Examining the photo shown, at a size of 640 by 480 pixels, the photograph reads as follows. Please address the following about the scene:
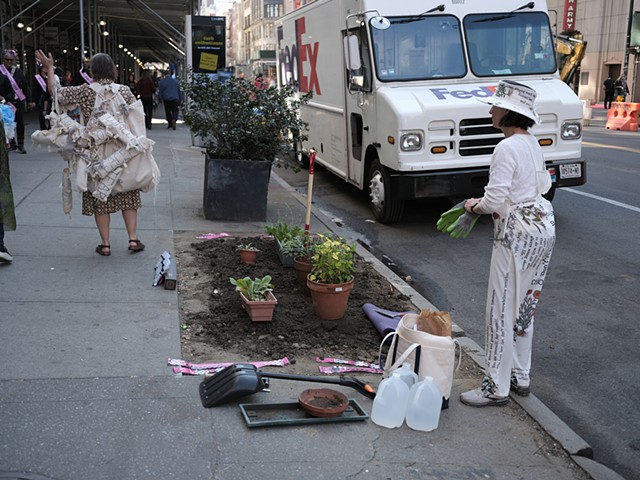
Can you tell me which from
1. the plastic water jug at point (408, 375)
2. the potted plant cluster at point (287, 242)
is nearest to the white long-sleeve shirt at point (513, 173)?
the plastic water jug at point (408, 375)

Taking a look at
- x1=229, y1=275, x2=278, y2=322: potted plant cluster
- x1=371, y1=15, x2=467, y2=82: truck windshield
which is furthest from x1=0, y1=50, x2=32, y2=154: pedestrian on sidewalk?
x1=229, y1=275, x2=278, y2=322: potted plant cluster

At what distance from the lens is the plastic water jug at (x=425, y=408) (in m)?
4.00

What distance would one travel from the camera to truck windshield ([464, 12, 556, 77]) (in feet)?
32.2

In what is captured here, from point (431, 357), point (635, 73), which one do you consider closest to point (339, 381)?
point (431, 357)

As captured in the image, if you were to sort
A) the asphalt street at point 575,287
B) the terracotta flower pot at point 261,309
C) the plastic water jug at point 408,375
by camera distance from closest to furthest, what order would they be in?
the plastic water jug at point 408,375
the asphalt street at point 575,287
the terracotta flower pot at point 261,309

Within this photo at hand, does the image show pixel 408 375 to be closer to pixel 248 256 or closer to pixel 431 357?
pixel 431 357

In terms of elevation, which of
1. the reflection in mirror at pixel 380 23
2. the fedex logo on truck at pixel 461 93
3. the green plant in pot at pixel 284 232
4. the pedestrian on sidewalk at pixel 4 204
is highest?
the reflection in mirror at pixel 380 23

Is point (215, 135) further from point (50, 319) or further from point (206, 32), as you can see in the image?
point (206, 32)

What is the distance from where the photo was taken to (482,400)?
14.3ft

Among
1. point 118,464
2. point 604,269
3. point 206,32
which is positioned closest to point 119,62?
point 206,32

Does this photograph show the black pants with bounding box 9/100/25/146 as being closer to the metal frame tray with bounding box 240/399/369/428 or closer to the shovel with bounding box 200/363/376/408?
the shovel with bounding box 200/363/376/408

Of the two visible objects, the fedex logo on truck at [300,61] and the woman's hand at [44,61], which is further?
the fedex logo on truck at [300,61]

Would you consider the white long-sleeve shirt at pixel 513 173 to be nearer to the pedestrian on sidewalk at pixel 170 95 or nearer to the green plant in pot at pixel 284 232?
the green plant in pot at pixel 284 232

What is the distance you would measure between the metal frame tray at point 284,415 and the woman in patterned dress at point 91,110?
3509mm
